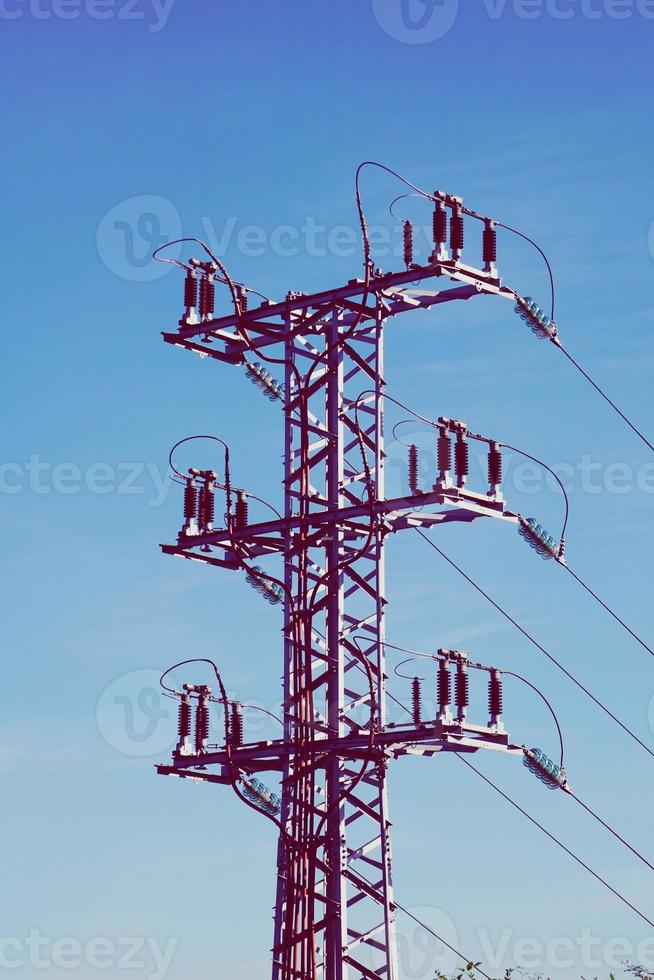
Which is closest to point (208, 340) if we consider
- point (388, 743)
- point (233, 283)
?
point (233, 283)

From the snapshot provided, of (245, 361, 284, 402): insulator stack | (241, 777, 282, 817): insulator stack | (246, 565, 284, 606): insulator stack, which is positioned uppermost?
(245, 361, 284, 402): insulator stack

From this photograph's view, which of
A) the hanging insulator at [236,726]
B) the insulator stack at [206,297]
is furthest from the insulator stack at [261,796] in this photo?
the insulator stack at [206,297]

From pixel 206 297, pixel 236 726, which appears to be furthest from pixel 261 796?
pixel 206 297

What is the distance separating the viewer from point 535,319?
44.8 m

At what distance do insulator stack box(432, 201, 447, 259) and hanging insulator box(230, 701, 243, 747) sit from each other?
8931 mm

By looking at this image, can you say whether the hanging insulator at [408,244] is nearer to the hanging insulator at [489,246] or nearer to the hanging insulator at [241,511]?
the hanging insulator at [489,246]

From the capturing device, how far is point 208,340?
46.1 meters

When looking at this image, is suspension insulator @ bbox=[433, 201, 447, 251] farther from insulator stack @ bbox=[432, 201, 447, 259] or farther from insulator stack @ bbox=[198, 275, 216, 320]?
insulator stack @ bbox=[198, 275, 216, 320]

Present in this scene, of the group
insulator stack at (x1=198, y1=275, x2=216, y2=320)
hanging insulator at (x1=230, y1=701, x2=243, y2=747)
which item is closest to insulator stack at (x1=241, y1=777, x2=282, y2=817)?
hanging insulator at (x1=230, y1=701, x2=243, y2=747)

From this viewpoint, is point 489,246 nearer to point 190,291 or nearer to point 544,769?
point 190,291

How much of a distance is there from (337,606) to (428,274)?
6082 millimetres

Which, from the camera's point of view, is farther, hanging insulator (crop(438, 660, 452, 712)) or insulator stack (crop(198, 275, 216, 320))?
insulator stack (crop(198, 275, 216, 320))

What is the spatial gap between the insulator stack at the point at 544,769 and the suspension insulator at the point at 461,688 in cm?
192

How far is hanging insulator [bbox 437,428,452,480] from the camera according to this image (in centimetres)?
4209
